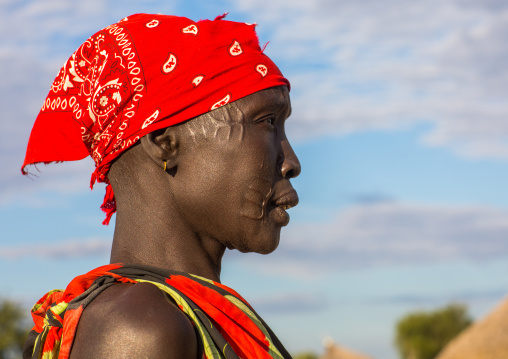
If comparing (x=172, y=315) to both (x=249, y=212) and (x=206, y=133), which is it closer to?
(x=249, y=212)

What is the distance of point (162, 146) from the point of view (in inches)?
108

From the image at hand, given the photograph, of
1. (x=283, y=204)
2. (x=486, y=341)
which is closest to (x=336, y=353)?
(x=486, y=341)

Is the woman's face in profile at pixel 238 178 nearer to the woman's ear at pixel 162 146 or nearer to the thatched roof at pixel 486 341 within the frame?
the woman's ear at pixel 162 146

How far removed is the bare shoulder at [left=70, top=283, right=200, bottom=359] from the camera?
2252 mm

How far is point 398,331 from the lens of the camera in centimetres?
5544

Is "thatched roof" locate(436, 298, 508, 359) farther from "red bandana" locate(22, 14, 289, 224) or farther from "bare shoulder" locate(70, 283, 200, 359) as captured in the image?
"bare shoulder" locate(70, 283, 200, 359)

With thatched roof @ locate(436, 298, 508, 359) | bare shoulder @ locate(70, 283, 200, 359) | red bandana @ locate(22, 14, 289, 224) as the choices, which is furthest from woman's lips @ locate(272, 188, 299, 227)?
thatched roof @ locate(436, 298, 508, 359)

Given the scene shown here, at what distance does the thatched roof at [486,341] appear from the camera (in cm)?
2873

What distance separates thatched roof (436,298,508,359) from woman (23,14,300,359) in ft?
92.5

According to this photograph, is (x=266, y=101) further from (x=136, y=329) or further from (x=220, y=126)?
(x=136, y=329)

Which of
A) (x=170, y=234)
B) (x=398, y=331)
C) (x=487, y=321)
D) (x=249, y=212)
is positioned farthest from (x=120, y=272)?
(x=398, y=331)

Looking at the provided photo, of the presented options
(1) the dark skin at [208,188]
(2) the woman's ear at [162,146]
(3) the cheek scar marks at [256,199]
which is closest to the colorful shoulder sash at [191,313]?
(1) the dark skin at [208,188]

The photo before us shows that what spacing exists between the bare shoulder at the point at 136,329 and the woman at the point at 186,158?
132 mm

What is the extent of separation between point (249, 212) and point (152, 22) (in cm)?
87
